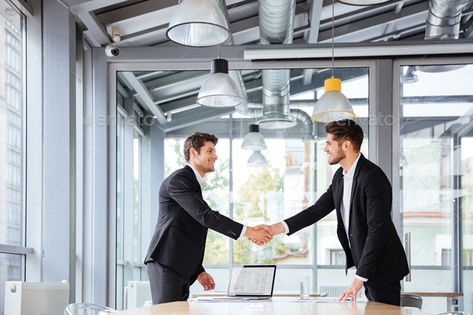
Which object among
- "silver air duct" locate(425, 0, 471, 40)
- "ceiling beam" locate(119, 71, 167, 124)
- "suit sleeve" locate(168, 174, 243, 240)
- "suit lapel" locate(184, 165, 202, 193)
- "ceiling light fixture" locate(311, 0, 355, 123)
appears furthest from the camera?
"ceiling beam" locate(119, 71, 167, 124)

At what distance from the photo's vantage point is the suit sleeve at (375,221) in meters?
3.92

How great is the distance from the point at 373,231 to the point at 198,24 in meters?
1.40

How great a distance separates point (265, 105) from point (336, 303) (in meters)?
3.32

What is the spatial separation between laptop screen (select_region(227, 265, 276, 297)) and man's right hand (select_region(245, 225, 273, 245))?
2.64 feet

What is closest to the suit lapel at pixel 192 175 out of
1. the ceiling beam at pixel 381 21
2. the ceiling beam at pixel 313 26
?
the ceiling beam at pixel 313 26

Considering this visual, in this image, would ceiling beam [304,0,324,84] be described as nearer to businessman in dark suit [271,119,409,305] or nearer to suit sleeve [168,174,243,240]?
businessman in dark suit [271,119,409,305]

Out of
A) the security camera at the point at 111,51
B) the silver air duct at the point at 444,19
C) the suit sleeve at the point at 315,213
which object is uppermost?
the silver air duct at the point at 444,19

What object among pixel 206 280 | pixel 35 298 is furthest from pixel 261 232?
pixel 35 298

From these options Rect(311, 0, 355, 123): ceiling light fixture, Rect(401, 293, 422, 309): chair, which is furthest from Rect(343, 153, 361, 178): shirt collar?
Rect(311, 0, 355, 123): ceiling light fixture

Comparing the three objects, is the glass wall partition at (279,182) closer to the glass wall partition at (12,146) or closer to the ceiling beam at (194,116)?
the ceiling beam at (194,116)

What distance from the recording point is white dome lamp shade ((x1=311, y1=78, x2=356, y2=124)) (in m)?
5.50

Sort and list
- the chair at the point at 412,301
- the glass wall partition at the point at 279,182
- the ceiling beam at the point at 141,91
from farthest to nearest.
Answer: the ceiling beam at the point at 141,91
the glass wall partition at the point at 279,182
the chair at the point at 412,301

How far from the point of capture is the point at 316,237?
657cm

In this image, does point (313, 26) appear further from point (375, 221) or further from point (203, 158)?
point (375, 221)
